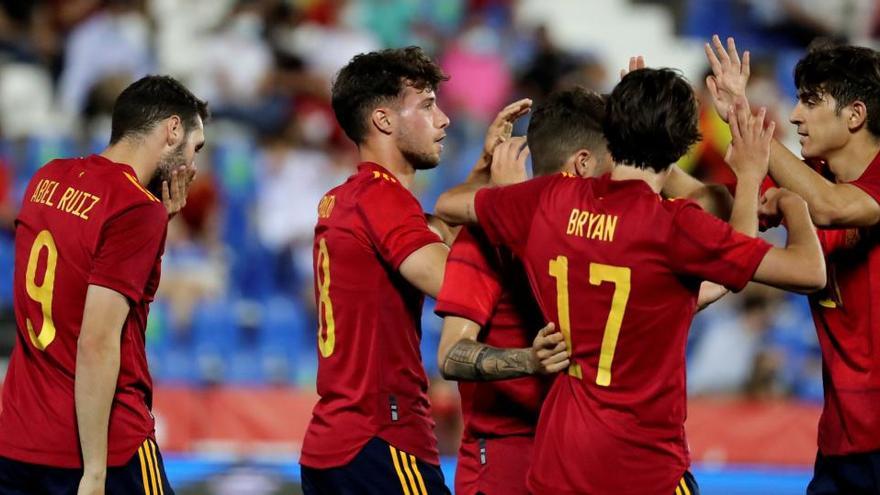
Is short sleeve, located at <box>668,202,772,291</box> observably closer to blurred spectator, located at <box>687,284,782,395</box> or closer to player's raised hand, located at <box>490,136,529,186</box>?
player's raised hand, located at <box>490,136,529,186</box>

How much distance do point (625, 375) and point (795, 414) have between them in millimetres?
6793

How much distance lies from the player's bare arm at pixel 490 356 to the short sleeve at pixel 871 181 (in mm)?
1281

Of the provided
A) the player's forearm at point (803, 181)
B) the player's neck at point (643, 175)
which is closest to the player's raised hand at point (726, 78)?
the player's forearm at point (803, 181)

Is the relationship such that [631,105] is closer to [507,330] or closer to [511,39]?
[507,330]

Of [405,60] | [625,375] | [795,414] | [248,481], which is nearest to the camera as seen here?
[625,375]

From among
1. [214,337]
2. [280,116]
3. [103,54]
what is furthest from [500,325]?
[103,54]

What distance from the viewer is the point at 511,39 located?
14008mm

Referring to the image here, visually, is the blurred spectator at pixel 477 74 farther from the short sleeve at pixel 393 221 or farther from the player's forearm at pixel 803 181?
the player's forearm at pixel 803 181

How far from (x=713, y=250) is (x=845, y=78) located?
3.77ft

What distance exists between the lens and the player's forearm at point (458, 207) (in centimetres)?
460

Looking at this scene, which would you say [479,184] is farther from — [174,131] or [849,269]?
[849,269]

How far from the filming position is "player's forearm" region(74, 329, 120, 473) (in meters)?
4.62

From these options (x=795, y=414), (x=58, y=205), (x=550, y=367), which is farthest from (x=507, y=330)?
(x=795, y=414)

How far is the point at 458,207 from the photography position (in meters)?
4.64
